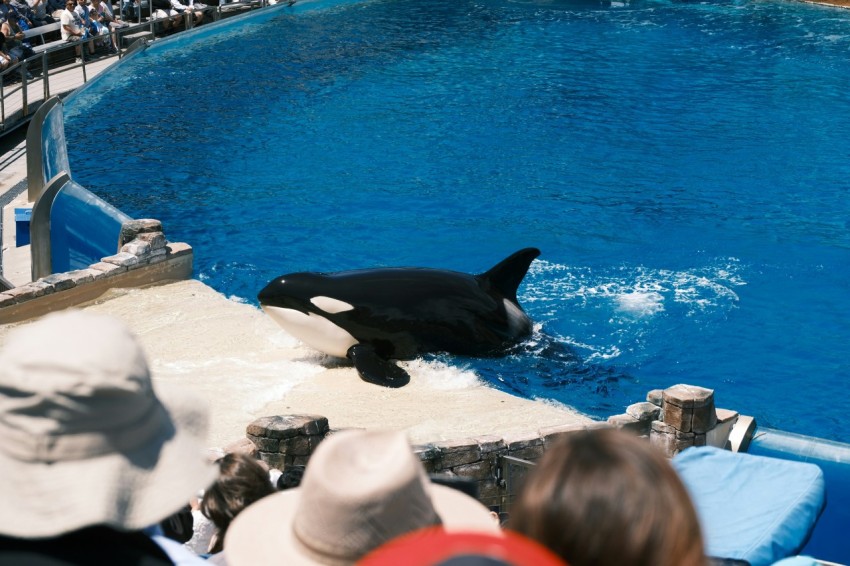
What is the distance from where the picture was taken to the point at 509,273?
923 centimetres

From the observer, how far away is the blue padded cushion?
390cm

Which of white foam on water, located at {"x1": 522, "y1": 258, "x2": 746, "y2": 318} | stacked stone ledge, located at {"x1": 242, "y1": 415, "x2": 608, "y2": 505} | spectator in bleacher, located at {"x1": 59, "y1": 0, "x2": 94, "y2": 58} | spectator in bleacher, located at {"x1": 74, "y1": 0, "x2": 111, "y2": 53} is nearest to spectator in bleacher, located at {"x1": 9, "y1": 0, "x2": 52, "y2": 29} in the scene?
spectator in bleacher, located at {"x1": 59, "y1": 0, "x2": 94, "y2": 58}

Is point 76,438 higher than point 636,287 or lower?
higher

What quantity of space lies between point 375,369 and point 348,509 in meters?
6.53

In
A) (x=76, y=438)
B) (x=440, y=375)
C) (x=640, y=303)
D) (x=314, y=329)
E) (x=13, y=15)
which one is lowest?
(x=640, y=303)

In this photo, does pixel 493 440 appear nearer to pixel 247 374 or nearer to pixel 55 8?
pixel 247 374

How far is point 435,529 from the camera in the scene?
1.66m

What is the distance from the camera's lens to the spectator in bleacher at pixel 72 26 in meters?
21.5

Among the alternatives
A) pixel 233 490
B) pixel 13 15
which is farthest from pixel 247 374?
pixel 13 15

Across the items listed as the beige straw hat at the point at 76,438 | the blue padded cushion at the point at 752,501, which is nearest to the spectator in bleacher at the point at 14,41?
the blue padded cushion at the point at 752,501

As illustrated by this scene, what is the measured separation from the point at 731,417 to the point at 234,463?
4.10 meters

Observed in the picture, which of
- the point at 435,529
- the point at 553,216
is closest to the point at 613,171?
the point at 553,216

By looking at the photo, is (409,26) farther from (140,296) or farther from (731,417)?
(731,417)

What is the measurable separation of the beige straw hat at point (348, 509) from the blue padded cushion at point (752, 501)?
200 centimetres
